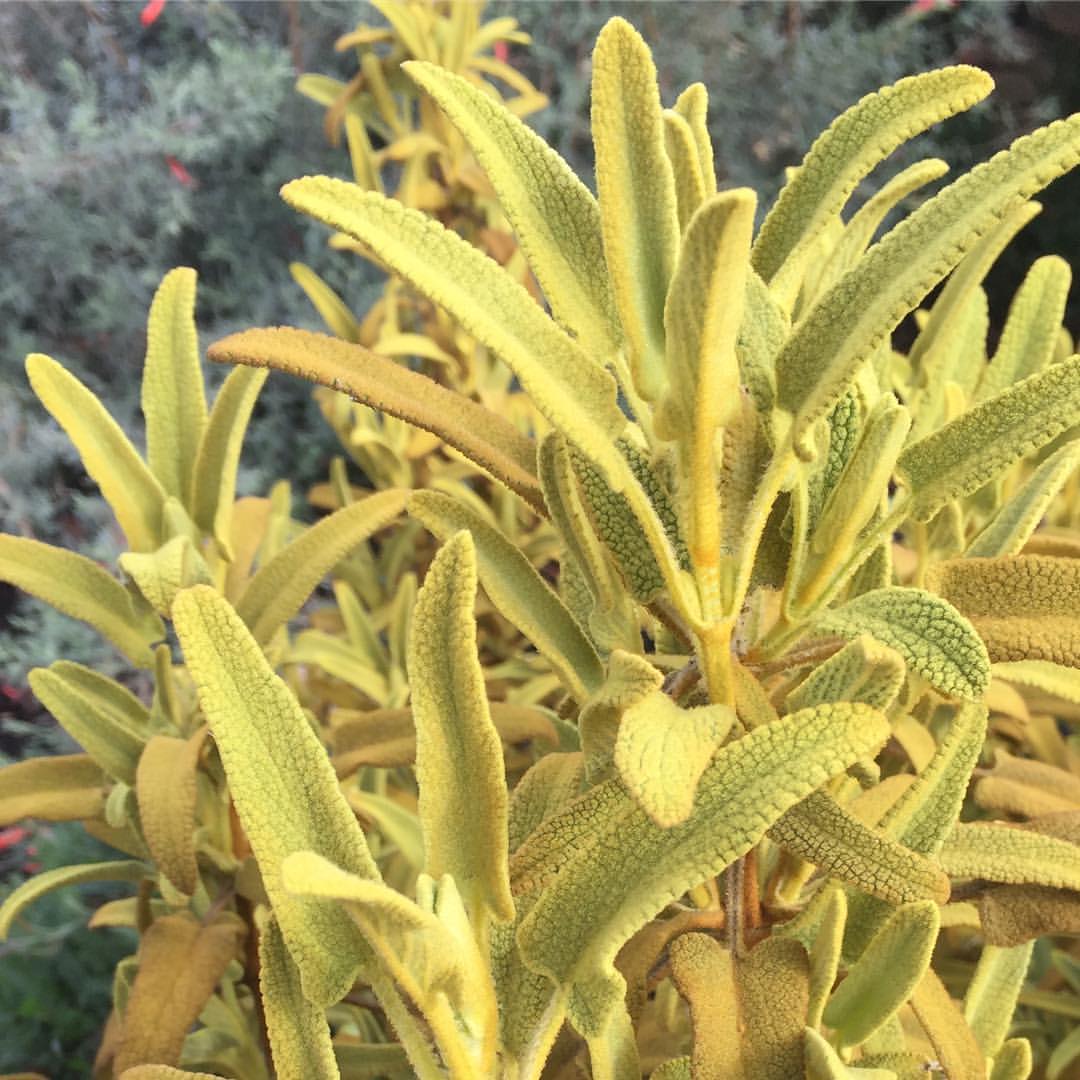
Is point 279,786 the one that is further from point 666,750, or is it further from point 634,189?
point 634,189

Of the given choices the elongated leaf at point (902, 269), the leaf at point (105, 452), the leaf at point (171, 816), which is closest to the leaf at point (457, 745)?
the elongated leaf at point (902, 269)

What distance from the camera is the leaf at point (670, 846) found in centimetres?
35

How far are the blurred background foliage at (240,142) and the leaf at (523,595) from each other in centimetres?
177

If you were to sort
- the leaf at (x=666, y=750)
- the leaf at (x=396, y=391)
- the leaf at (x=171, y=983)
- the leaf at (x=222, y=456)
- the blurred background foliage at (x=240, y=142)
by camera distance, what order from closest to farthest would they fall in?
the leaf at (x=666, y=750) < the leaf at (x=396, y=391) < the leaf at (x=171, y=983) < the leaf at (x=222, y=456) < the blurred background foliage at (x=240, y=142)

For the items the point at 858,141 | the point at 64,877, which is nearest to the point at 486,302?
the point at 858,141

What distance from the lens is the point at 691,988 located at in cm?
45

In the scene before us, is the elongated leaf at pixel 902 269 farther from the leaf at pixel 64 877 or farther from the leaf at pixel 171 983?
the leaf at pixel 64 877

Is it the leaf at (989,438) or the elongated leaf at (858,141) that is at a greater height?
the elongated leaf at (858,141)

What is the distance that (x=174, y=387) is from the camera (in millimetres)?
703

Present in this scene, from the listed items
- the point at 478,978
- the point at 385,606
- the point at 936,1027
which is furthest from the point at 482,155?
the point at 385,606

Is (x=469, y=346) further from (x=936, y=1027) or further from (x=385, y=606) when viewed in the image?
(x=936, y=1027)

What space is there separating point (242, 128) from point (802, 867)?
7.41 ft

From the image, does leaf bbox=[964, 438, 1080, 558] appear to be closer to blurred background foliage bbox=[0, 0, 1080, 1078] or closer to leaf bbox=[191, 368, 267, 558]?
leaf bbox=[191, 368, 267, 558]

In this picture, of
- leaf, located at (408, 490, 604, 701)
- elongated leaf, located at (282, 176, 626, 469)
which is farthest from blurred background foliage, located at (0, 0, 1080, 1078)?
elongated leaf, located at (282, 176, 626, 469)
